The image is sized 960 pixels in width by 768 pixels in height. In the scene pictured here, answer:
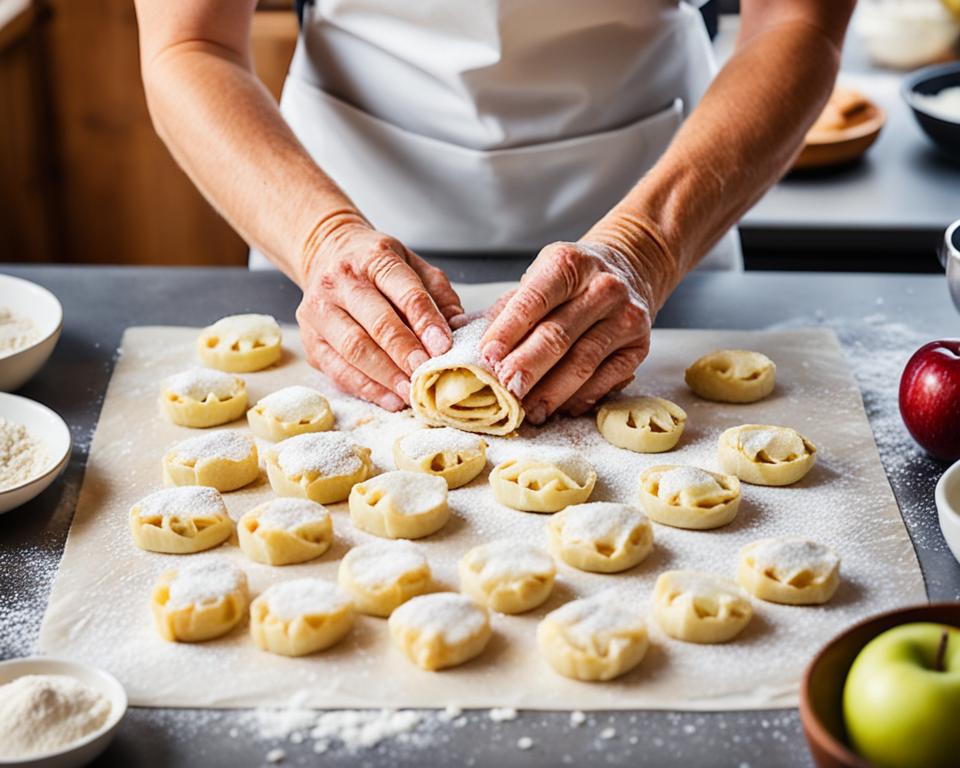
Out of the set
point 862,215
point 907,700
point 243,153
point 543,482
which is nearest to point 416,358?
point 543,482

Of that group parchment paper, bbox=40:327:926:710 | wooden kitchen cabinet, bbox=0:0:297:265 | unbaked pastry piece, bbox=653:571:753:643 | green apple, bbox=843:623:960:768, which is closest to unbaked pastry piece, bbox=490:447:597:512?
parchment paper, bbox=40:327:926:710

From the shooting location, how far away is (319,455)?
170 centimetres

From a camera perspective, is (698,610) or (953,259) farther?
(953,259)

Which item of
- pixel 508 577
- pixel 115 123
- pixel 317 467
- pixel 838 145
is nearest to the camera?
pixel 508 577

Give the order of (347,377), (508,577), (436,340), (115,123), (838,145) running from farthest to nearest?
(115,123)
(838,145)
(347,377)
(436,340)
(508,577)

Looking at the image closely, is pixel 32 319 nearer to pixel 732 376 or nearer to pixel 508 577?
pixel 508 577

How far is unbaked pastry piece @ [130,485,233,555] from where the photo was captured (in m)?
1.57

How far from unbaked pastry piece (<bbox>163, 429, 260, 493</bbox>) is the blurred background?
203cm

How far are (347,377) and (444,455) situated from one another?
245 mm

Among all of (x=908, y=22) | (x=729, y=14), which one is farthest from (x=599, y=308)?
(x=729, y=14)

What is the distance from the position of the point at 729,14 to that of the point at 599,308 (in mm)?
2637

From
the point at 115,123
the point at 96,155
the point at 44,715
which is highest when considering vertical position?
the point at 44,715

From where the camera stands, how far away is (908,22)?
3693 mm

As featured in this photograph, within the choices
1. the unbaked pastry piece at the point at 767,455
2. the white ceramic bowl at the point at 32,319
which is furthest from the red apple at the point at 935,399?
the white ceramic bowl at the point at 32,319
